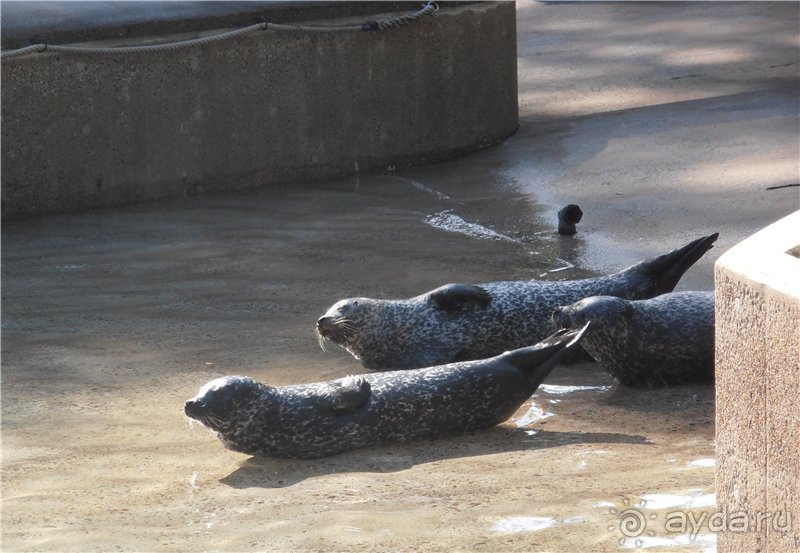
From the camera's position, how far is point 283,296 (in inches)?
245

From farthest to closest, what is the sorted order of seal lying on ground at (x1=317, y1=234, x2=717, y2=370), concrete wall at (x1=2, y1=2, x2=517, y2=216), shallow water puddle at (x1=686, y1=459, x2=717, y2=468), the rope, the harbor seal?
concrete wall at (x1=2, y1=2, x2=517, y2=216) < the rope < seal lying on ground at (x1=317, y1=234, x2=717, y2=370) < the harbor seal < shallow water puddle at (x1=686, y1=459, x2=717, y2=468)

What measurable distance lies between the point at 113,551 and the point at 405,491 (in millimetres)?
862

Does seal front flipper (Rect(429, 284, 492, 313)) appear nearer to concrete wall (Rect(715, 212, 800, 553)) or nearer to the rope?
concrete wall (Rect(715, 212, 800, 553))

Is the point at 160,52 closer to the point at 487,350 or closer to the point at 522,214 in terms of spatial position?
the point at 522,214

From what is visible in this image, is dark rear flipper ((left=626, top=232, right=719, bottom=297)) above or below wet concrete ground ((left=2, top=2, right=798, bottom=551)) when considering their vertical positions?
above

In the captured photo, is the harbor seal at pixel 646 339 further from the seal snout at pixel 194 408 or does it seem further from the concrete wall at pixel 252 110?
the concrete wall at pixel 252 110

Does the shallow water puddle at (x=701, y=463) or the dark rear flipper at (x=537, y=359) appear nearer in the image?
the shallow water puddle at (x=701, y=463)

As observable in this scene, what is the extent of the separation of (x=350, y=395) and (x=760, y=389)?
1854 mm

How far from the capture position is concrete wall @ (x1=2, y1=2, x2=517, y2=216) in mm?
7945

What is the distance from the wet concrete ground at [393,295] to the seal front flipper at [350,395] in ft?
0.58

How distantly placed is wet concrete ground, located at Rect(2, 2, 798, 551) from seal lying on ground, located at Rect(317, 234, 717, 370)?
0.16m

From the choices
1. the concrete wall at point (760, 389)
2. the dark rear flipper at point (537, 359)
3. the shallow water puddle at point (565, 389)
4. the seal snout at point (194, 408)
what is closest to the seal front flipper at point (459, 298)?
the shallow water puddle at point (565, 389)

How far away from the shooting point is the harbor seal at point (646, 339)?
4.75 metres

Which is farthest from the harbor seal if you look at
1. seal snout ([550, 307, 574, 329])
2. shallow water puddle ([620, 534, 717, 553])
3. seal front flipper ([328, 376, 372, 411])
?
shallow water puddle ([620, 534, 717, 553])
